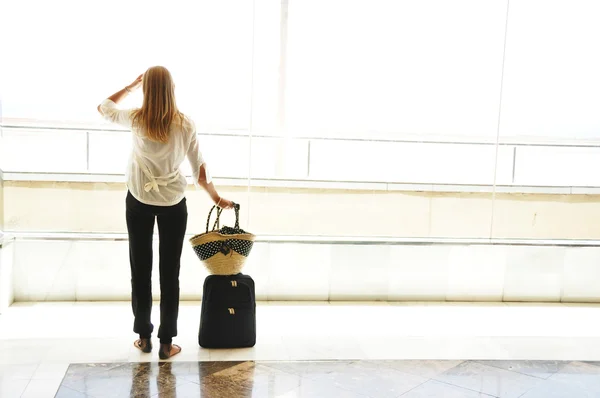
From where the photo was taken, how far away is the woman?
125 inches

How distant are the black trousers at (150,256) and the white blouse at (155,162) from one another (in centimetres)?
6

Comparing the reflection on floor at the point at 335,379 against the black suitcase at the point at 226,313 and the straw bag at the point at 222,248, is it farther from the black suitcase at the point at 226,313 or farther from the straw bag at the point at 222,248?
the straw bag at the point at 222,248

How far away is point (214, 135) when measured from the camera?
471cm

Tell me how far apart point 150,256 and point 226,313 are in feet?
1.76

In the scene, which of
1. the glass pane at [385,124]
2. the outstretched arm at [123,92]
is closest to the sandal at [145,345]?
the outstretched arm at [123,92]

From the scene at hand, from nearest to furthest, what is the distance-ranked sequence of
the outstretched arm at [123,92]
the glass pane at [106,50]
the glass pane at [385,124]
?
1. the outstretched arm at [123,92]
2. the glass pane at [106,50]
3. the glass pane at [385,124]

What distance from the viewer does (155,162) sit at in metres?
3.28

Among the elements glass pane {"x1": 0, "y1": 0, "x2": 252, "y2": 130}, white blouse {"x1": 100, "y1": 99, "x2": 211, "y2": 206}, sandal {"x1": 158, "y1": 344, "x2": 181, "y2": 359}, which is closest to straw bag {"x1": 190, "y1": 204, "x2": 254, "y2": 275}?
white blouse {"x1": 100, "y1": 99, "x2": 211, "y2": 206}

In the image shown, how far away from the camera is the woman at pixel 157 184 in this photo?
125 inches

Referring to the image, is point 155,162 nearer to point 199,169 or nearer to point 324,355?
point 199,169

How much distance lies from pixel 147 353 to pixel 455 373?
166 cm

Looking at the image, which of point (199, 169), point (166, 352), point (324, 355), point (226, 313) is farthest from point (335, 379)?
point (199, 169)

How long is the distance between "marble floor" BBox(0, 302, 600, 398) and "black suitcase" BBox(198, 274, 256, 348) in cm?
7

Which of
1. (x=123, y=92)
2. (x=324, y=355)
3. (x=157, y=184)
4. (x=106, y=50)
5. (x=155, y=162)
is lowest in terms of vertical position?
(x=324, y=355)
